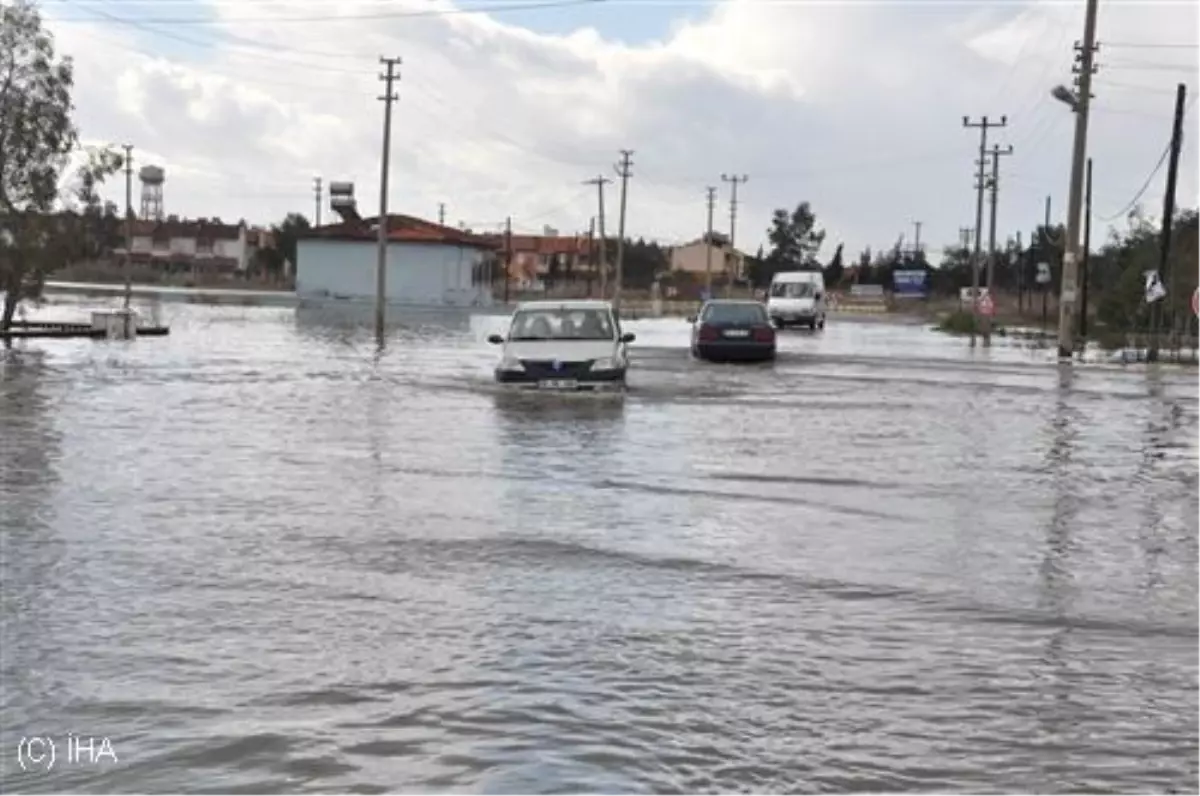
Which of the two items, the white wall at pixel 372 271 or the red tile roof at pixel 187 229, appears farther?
Answer: the red tile roof at pixel 187 229

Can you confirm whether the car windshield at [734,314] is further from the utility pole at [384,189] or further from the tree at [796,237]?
the tree at [796,237]

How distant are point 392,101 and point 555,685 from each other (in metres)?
44.0

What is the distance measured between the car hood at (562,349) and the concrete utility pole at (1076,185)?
19.6m

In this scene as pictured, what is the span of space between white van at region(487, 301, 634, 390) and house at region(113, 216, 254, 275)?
447 ft

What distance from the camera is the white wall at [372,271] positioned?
83.1 metres

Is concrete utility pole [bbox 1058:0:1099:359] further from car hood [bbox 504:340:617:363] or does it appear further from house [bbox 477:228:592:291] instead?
house [bbox 477:228:592:291]

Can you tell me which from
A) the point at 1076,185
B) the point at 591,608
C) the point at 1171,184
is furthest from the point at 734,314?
the point at 591,608

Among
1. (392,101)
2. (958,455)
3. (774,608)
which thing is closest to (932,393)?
(958,455)

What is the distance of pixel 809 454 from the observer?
15.5 m

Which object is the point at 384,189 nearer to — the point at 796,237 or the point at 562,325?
the point at 562,325

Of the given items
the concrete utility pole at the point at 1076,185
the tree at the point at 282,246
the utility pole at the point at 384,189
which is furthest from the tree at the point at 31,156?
the tree at the point at 282,246

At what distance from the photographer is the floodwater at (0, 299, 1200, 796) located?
17.7ft

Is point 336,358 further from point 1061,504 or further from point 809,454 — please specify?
point 1061,504

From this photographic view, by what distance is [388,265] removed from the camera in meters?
83.2
